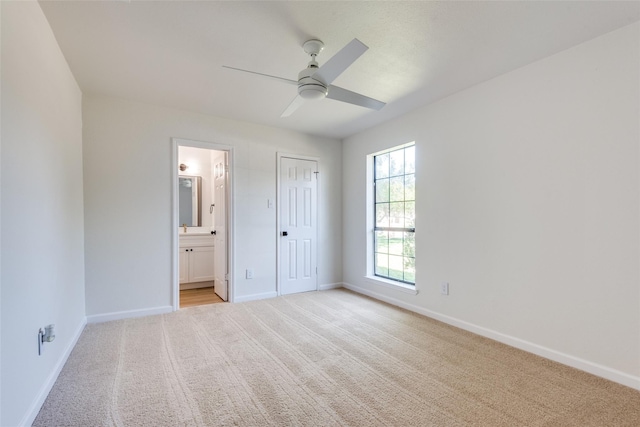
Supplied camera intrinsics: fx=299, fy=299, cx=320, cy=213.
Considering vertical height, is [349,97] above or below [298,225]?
above

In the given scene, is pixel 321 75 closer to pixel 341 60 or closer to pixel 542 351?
pixel 341 60

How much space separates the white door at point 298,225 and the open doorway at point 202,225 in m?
0.80

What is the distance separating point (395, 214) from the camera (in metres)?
4.07

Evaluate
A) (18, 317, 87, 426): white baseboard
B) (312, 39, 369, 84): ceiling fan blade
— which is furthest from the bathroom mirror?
(312, 39, 369, 84): ceiling fan blade

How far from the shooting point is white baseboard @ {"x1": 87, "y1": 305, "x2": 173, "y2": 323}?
3213 millimetres

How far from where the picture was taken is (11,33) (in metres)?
1.51

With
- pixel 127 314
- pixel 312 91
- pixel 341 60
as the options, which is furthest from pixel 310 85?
pixel 127 314

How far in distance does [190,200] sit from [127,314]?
8.13ft

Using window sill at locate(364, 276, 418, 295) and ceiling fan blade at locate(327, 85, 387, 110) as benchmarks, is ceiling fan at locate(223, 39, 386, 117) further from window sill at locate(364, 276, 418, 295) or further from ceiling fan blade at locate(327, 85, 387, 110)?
window sill at locate(364, 276, 418, 295)

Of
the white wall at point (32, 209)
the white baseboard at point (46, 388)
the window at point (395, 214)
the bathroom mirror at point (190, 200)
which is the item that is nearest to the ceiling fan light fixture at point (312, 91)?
the white wall at point (32, 209)

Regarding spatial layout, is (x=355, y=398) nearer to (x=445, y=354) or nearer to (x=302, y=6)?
(x=445, y=354)

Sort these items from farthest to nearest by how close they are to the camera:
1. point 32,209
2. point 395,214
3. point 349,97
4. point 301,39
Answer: point 395,214 → point 349,97 → point 301,39 → point 32,209

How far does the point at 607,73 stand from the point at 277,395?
318 cm

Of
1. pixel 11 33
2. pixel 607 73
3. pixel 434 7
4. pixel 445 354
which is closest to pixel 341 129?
pixel 434 7
